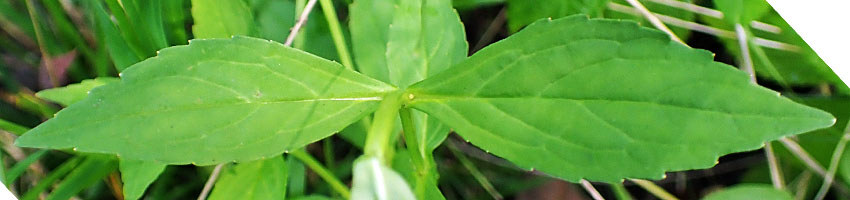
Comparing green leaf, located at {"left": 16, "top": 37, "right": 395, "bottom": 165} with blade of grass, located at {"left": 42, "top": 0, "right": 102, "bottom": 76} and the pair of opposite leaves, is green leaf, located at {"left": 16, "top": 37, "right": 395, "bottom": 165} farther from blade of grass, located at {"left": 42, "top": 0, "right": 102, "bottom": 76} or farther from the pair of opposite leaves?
blade of grass, located at {"left": 42, "top": 0, "right": 102, "bottom": 76}

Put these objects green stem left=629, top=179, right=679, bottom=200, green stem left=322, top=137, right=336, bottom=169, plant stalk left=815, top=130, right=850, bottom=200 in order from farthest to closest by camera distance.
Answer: green stem left=322, top=137, right=336, bottom=169 < green stem left=629, top=179, right=679, bottom=200 < plant stalk left=815, top=130, right=850, bottom=200

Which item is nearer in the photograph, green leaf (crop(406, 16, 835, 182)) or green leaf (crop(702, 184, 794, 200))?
green leaf (crop(406, 16, 835, 182))

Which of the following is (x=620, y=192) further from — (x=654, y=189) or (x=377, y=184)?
(x=377, y=184)

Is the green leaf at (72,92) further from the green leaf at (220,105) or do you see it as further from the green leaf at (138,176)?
the green leaf at (220,105)

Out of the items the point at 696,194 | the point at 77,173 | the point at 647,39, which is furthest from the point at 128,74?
the point at 696,194

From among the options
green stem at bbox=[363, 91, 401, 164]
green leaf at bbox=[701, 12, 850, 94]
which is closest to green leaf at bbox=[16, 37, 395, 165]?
green stem at bbox=[363, 91, 401, 164]

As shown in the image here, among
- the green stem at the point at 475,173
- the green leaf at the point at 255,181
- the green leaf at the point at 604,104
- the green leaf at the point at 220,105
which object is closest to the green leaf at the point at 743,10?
the green leaf at the point at 604,104
